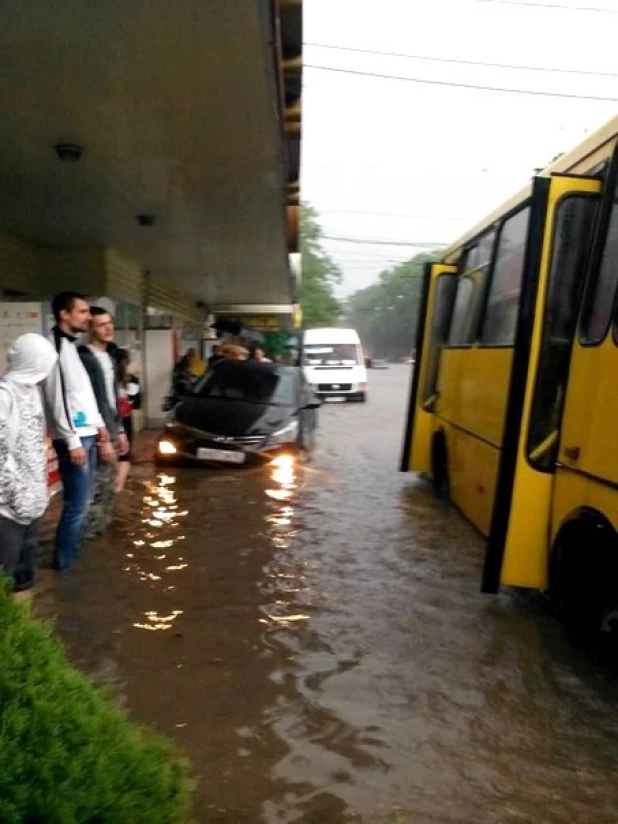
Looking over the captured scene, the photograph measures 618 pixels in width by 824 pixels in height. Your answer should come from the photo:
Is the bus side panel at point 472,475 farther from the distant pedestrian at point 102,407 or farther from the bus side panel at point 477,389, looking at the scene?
the distant pedestrian at point 102,407

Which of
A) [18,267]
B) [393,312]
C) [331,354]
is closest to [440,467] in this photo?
[18,267]

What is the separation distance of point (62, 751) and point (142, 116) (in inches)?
215

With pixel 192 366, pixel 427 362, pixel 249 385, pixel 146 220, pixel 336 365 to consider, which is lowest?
pixel 336 365

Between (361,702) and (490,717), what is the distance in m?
0.63

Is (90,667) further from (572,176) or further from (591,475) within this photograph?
(572,176)

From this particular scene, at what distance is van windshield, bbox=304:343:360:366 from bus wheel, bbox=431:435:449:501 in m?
17.6

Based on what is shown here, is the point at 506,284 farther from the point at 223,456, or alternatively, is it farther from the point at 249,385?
the point at 249,385

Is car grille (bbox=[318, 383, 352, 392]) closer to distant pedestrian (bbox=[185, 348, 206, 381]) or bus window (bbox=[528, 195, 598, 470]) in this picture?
distant pedestrian (bbox=[185, 348, 206, 381])

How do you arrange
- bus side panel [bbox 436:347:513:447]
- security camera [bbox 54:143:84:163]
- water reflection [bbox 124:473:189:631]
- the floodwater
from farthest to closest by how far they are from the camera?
1. security camera [bbox 54:143:84:163]
2. bus side panel [bbox 436:347:513:447]
3. water reflection [bbox 124:473:189:631]
4. the floodwater

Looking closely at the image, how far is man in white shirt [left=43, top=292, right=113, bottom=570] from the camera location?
18.1ft

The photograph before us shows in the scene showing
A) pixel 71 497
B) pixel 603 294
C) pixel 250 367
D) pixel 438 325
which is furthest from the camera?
pixel 250 367

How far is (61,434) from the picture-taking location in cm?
554

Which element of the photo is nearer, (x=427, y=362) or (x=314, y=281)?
(x=427, y=362)

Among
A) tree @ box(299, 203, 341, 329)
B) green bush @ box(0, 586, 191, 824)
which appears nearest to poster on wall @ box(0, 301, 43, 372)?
green bush @ box(0, 586, 191, 824)
